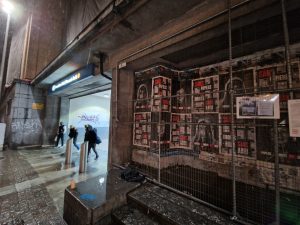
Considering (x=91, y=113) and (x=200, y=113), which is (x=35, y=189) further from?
(x=91, y=113)

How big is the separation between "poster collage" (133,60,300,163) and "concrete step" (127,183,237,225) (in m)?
1.56

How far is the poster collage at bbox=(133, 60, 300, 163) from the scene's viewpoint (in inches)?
153

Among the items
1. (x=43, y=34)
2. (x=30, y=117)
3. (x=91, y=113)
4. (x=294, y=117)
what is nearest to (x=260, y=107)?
(x=294, y=117)

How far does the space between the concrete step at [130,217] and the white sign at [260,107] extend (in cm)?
216

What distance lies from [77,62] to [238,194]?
666cm

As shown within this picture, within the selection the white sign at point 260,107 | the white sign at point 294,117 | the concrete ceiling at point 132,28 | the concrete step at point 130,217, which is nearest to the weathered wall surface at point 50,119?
the concrete ceiling at point 132,28

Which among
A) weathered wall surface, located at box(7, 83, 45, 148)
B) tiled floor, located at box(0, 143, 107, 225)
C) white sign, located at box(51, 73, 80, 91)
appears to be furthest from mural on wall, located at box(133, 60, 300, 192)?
weathered wall surface, located at box(7, 83, 45, 148)

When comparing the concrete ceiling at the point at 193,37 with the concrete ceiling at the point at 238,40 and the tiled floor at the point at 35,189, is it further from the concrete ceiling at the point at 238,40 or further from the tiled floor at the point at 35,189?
the tiled floor at the point at 35,189

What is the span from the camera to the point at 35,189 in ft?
13.0

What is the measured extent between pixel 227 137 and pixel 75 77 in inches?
245

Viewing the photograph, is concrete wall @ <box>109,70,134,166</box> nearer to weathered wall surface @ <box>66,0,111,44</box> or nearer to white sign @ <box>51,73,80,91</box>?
weathered wall surface @ <box>66,0,111,44</box>

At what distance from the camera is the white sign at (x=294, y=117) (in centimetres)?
174

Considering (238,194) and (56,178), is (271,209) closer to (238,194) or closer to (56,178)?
(238,194)

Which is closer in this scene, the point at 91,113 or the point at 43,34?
the point at 43,34
